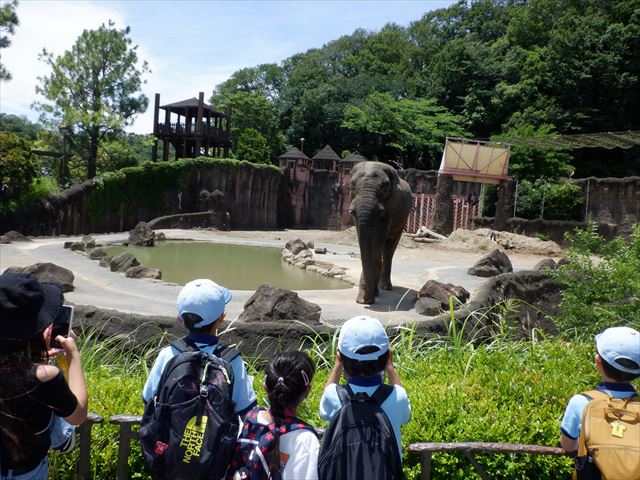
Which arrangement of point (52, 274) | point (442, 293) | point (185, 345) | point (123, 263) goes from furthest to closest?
point (123, 263), point (52, 274), point (442, 293), point (185, 345)

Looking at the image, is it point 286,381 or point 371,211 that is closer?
point 286,381

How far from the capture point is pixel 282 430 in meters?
2.54

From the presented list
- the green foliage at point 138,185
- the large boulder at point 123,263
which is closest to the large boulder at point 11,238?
the large boulder at point 123,263

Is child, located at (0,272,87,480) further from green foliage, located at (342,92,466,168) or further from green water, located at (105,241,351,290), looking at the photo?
green foliage, located at (342,92,466,168)

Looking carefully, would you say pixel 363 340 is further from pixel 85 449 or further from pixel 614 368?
pixel 85 449

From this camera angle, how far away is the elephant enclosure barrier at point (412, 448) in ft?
10.2

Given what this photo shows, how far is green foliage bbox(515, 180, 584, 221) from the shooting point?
27.1 m

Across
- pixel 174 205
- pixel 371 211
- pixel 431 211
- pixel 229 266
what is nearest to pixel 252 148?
pixel 174 205

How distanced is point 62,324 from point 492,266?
519 inches

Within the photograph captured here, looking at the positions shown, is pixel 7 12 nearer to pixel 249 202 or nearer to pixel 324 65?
pixel 249 202

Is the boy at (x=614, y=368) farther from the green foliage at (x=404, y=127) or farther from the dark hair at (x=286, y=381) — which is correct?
the green foliage at (x=404, y=127)

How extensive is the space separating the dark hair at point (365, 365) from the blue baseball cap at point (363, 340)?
16mm

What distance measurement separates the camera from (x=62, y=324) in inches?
100

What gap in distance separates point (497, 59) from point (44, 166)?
31803mm
